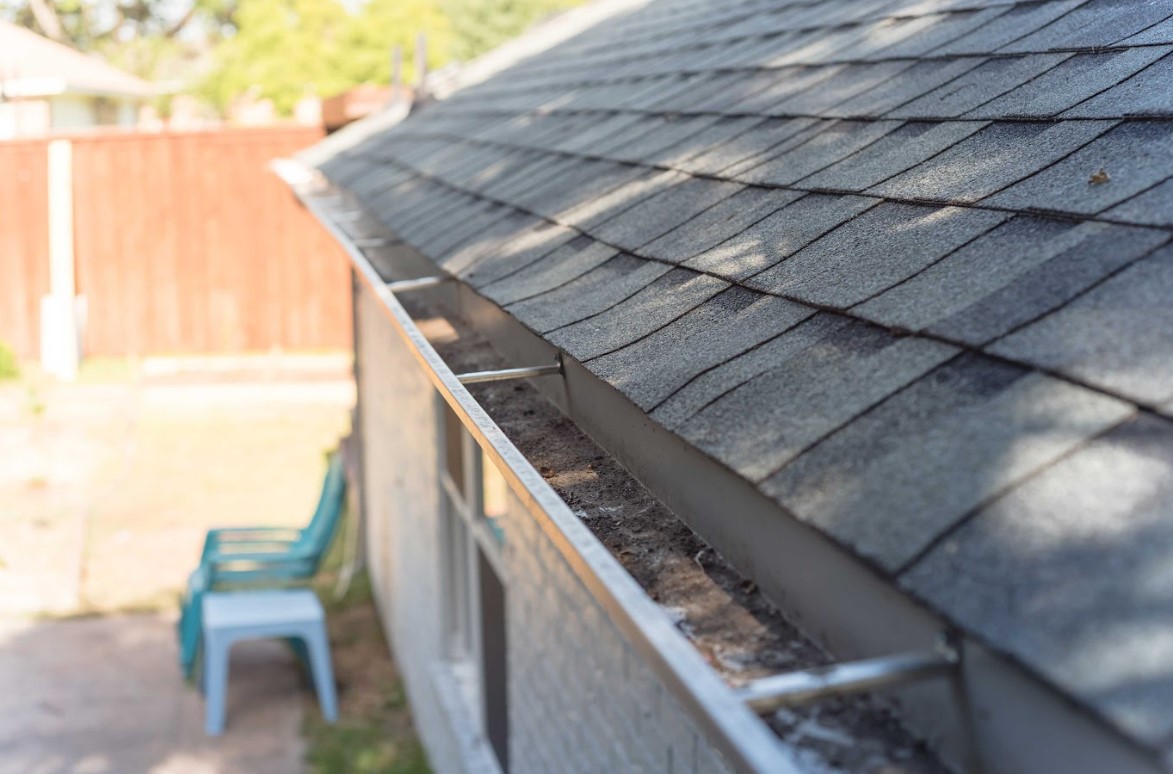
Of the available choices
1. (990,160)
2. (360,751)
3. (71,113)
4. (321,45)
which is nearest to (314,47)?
(321,45)

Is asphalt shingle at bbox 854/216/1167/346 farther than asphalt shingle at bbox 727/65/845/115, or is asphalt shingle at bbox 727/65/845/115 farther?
asphalt shingle at bbox 727/65/845/115

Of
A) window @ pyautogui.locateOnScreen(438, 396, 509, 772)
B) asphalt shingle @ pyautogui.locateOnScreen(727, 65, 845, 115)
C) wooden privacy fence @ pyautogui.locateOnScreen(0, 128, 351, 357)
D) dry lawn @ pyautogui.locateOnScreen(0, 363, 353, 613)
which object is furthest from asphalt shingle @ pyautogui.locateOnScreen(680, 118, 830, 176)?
wooden privacy fence @ pyautogui.locateOnScreen(0, 128, 351, 357)

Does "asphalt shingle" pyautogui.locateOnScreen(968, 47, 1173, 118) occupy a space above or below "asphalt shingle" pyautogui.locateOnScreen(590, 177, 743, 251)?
above

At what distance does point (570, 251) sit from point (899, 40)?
1275 mm

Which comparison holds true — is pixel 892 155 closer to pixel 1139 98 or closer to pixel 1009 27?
pixel 1139 98

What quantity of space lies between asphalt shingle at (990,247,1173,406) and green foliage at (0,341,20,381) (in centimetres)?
1657

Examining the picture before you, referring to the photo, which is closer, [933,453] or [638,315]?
[933,453]

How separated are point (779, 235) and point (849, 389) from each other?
87 cm

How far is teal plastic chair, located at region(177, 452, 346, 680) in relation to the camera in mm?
8125

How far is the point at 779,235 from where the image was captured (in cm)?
258

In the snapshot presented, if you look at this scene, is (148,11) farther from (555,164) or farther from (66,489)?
(555,164)

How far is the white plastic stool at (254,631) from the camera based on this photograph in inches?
291

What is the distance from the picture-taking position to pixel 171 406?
1545 cm

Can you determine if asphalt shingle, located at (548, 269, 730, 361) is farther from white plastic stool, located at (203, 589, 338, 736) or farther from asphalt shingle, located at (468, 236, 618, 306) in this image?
white plastic stool, located at (203, 589, 338, 736)
